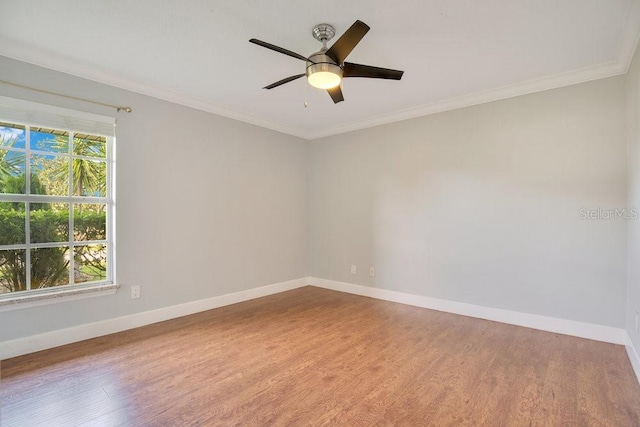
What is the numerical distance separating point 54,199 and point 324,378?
2.78m

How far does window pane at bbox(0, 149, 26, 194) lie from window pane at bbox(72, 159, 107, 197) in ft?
1.17

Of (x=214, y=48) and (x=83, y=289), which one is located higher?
(x=214, y=48)

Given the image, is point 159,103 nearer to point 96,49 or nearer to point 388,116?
point 96,49

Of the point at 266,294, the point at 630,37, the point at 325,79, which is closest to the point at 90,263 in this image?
the point at 266,294

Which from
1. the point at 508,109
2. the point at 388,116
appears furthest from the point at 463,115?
the point at 388,116

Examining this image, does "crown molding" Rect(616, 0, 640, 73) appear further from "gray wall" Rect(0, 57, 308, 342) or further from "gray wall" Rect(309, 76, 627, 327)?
"gray wall" Rect(0, 57, 308, 342)

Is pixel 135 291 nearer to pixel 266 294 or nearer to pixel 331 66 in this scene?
pixel 266 294

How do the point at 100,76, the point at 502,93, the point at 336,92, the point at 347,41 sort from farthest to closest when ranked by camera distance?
the point at 502,93 → the point at 100,76 → the point at 336,92 → the point at 347,41

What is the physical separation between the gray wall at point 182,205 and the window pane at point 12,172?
1.61 feet

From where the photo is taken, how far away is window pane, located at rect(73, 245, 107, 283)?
2.92 metres

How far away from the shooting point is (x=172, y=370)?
2.29m

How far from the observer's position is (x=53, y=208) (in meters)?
2.77

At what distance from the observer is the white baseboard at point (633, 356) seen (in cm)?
219

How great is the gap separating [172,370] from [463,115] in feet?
12.4
